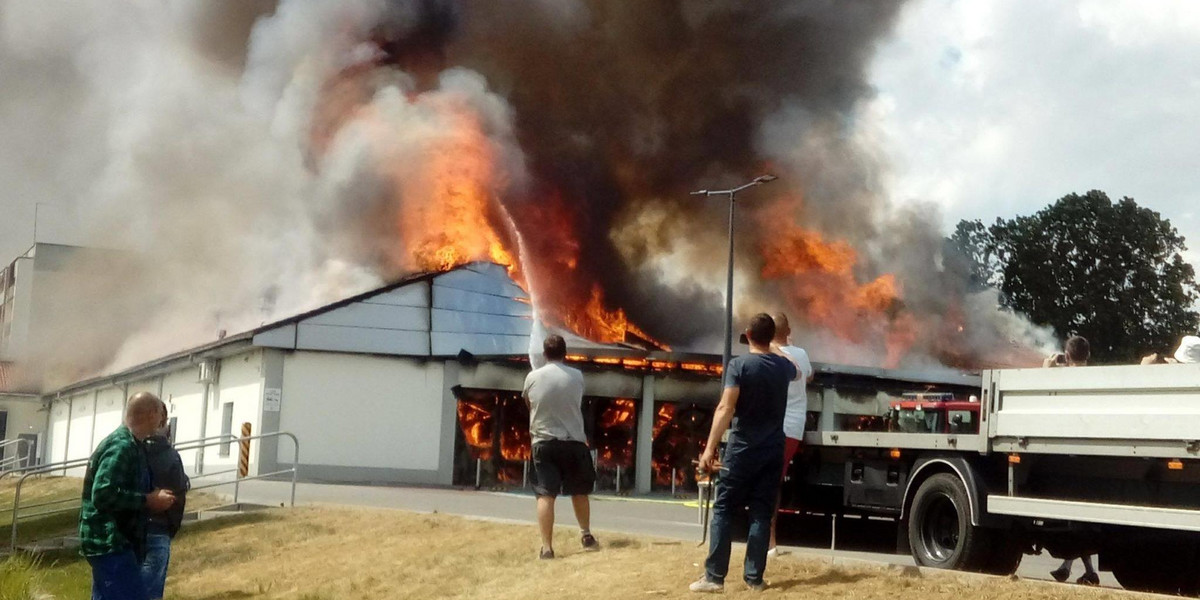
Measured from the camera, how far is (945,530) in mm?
10117

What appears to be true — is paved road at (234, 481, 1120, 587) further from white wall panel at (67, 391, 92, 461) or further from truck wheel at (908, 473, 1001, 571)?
white wall panel at (67, 391, 92, 461)

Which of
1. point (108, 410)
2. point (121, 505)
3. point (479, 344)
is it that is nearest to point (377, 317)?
point (479, 344)

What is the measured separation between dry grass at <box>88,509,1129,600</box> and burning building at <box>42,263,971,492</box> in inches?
528

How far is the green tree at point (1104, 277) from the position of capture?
57.1 meters

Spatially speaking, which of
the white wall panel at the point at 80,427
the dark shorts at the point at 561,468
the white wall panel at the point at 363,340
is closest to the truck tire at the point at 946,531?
the dark shorts at the point at 561,468

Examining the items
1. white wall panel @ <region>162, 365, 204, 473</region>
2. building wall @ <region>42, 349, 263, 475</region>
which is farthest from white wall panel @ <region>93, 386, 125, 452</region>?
white wall panel @ <region>162, 365, 204, 473</region>

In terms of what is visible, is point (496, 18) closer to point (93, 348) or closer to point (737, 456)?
point (93, 348)

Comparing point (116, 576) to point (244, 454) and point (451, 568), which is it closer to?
point (451, 568)

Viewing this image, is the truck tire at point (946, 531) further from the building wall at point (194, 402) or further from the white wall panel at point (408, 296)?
the white wall panel at point (408, 296)

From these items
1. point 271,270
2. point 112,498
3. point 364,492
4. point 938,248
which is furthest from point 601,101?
point 112,498

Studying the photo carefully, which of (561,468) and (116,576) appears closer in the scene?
(116,576)

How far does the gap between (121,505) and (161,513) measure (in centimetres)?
84

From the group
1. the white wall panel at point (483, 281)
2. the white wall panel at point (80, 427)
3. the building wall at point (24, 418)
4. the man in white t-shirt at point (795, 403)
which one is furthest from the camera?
the building wall at point (24, 418)

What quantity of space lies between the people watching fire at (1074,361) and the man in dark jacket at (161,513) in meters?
6.16
